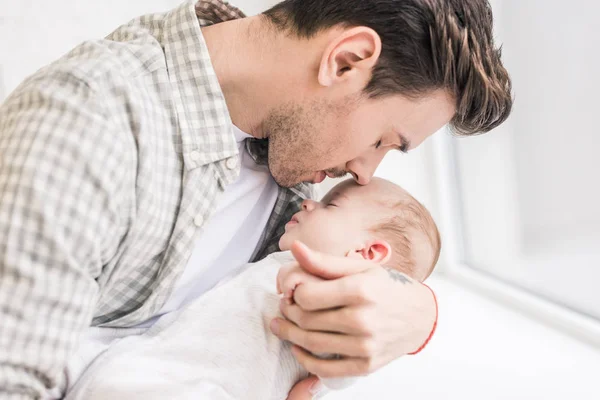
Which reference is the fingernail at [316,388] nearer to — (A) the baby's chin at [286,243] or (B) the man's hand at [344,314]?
(B) the man's hand at [344,314]

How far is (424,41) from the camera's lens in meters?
1.06

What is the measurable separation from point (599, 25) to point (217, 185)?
99 cm

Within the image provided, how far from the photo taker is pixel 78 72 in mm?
871

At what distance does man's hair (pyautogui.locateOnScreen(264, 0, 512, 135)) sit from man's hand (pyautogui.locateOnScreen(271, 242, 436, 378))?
0.39 metres

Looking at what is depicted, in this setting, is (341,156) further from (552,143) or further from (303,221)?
(552,143)

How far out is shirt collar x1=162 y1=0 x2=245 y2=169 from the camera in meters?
1.01

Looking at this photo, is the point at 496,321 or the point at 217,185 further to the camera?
the point at 496,321

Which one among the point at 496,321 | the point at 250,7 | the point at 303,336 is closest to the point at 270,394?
the point at 303,336

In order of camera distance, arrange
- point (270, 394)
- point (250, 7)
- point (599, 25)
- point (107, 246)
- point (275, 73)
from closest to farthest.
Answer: point (107, 246) → point (270, 394) → point (275, 73) → point (599, 25) → point (250, 7)

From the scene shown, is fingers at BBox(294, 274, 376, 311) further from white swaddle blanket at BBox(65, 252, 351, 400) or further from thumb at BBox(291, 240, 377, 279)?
white swaddle blanket at BBox(65, 252, 351, 400)

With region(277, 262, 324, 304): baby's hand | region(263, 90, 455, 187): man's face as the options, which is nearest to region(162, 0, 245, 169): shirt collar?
region(263, 90, 455, 187): man's face

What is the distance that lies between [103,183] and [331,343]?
0.45 meters

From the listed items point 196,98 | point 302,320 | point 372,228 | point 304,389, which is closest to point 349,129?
point 372,228

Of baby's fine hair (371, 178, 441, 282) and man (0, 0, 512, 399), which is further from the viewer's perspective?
baby's fine hair (371, 178, 441, 282)
